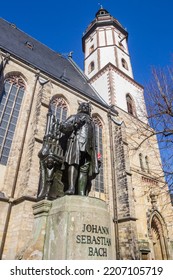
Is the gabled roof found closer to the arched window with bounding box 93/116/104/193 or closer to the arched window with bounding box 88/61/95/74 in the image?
the arched window with bounding box 88/61/95/74

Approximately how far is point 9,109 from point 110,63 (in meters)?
12.9

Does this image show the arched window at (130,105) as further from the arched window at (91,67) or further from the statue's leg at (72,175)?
the statue's leg at (72,175)

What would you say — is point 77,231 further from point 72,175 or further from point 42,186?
point 42,186

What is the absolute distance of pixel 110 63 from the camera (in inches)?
797

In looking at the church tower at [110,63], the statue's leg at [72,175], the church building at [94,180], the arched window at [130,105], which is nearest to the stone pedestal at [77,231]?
the statue's leg at [72,175]

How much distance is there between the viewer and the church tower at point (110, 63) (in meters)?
19.5

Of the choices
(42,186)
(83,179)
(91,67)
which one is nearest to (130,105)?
(91,67)

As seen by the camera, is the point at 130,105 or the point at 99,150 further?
the point at 130,105

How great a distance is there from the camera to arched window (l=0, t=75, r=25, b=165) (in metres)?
9.90

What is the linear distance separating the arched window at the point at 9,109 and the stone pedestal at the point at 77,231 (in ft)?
→ 23.4

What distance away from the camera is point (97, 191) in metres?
12.2

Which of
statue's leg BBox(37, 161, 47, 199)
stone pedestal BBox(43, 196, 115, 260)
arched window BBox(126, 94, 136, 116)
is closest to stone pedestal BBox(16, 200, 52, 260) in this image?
stone pedestal BBox(43, 196, 115, 260)
